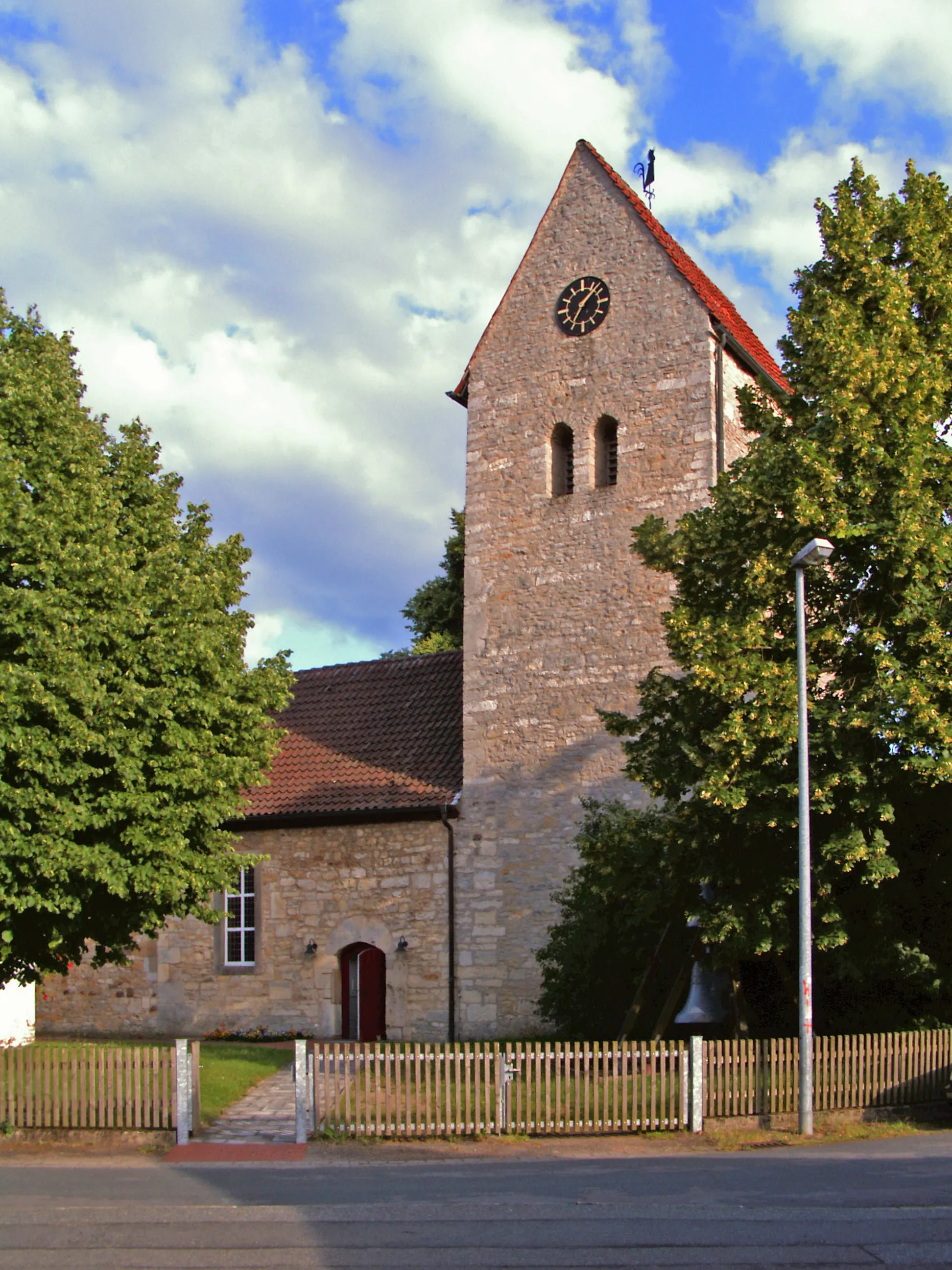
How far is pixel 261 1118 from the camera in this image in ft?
53.0

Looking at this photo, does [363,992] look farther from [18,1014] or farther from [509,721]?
[18,1014]

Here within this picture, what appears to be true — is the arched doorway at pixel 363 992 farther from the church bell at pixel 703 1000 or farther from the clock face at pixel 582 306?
the clock face at pixel 582 306

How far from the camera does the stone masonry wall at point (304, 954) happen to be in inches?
906

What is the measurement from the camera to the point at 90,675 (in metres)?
15.2

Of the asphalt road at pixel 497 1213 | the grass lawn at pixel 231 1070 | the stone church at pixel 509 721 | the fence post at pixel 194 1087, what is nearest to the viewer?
the asphalt road at pixel 497 1213


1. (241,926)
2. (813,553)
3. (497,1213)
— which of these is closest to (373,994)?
(241,926)

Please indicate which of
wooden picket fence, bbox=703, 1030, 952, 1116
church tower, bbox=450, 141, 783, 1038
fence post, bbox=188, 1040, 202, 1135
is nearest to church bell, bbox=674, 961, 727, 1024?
wooden picket fence, bbox=703, 1030, 952, 1116

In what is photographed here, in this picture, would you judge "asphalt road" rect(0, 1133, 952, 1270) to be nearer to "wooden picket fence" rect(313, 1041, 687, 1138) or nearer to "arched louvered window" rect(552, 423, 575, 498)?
"wooden picket fence" rect(313, 1041, 687, 1138)

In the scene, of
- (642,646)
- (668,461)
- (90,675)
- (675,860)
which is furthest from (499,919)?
(90,675)

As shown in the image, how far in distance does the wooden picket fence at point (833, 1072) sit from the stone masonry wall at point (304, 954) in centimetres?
843

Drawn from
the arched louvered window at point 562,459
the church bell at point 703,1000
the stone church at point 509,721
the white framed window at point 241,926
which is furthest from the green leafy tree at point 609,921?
the white framed window at point 241,926

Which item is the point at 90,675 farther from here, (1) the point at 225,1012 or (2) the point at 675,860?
(1) the point at 225,1012

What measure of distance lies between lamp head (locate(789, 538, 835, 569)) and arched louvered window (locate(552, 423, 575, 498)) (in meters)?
9.53

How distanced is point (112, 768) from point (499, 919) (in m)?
9.06
